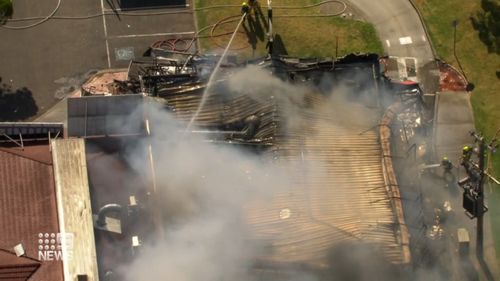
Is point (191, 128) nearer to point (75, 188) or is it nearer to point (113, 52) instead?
point (75, 188)

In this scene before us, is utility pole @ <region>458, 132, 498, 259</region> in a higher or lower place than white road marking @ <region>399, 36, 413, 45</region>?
lower

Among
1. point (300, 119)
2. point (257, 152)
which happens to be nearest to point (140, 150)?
point (257, 152)

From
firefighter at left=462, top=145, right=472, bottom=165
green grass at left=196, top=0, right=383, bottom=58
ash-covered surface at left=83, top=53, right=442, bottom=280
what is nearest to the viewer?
ash-covered surface at left=83, top=53, right=442, bottom=280

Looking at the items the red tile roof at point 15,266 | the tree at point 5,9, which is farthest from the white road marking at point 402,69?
the tree at point 5,9

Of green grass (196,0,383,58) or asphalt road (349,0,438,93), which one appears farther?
green grass (196,0,383,58)

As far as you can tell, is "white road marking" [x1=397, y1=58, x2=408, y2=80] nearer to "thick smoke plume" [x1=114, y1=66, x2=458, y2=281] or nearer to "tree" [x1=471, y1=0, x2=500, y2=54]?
"tree" [x1=471, y1=0, x2=500, y2=54]

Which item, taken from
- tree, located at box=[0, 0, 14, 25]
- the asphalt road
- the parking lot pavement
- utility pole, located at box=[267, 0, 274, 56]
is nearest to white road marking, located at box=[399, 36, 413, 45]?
the asphalt road
